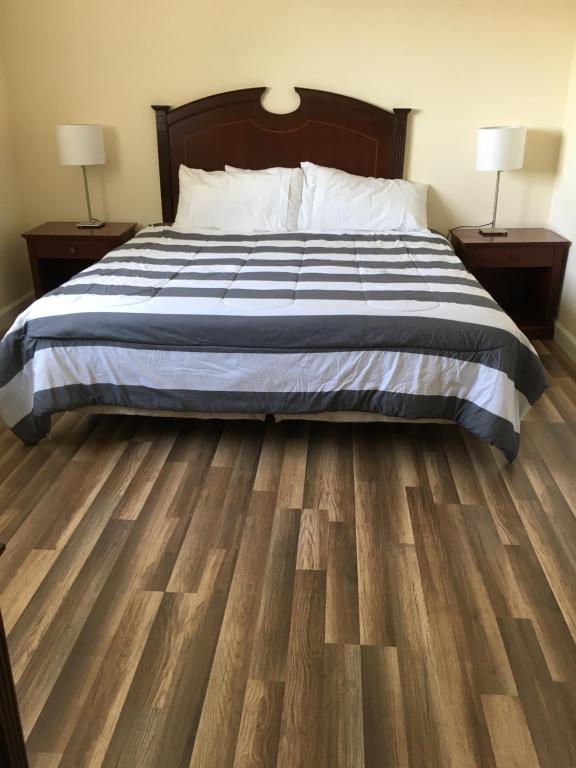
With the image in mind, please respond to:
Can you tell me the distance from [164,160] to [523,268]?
2311 millimetres

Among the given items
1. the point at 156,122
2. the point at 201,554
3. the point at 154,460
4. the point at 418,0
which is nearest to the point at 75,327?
the point at 154,460

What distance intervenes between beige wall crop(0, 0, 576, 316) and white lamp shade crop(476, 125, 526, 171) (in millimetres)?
279

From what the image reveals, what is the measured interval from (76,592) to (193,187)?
265 cm

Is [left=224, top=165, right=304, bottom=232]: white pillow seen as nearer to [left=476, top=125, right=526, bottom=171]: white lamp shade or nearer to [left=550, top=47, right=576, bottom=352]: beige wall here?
[left=476, top=125, right=526, bottom=171]: white lamp shade

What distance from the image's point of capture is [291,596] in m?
1.95

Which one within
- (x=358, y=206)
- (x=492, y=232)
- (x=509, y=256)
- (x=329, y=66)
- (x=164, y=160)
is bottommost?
(x=509, y=256)

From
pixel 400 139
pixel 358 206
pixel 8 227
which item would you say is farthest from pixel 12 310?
pixel 400 139

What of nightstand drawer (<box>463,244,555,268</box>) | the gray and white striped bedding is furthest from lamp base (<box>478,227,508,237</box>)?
the gray and white striped bedding

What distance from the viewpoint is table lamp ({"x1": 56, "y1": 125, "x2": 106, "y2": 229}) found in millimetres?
3809

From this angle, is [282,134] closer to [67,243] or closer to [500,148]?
[500,148]

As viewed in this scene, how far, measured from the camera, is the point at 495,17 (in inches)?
146

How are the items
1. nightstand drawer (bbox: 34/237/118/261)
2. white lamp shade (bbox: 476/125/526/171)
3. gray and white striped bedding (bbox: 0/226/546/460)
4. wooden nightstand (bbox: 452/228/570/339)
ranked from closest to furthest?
gray and white striped bedding (bbox: 0/226/546/460)
white lamp shade (bbox: 476/125/526/171)
wooden nightstand (bbox: 452/228/570/339)
nightstand drawer (bbox: 34/237/118/261)

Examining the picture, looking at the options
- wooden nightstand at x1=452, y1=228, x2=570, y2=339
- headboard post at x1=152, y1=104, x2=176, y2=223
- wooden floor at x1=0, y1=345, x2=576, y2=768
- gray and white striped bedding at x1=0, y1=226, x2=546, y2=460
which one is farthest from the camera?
headboard post at x1=152, y1=104, x2=176, y2=223

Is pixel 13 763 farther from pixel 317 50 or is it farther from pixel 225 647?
pixel 317 50
